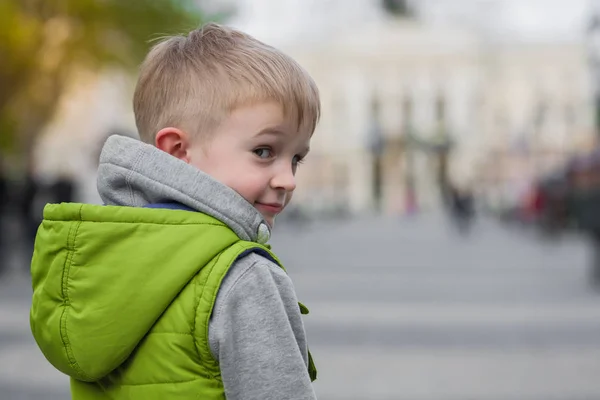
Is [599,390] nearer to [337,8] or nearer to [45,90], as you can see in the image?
[45,90]

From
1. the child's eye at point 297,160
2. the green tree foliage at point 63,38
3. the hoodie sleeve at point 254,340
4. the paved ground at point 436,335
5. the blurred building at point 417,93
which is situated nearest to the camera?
the hoodie sleeve at point 254,340

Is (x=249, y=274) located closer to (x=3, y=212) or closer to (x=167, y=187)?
(x=167, y=187)

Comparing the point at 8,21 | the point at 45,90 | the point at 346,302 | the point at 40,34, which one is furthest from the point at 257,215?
the point at 45,90

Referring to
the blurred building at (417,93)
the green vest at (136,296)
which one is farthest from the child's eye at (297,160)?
the blurred building at (417,93)

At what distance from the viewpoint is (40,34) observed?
72.7 ft

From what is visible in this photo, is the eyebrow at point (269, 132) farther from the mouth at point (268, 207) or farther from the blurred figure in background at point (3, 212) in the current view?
the blurred figure in background at point (3, 212)

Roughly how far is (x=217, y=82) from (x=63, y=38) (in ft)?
75.6

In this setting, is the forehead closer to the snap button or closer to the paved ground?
the snap button

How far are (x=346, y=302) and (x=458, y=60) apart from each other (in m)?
93.3

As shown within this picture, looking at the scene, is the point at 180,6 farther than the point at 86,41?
Yes

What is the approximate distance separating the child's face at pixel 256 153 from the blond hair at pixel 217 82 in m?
0.02

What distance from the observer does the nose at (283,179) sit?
5.74 ft

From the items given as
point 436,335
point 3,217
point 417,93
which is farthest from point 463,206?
point 417,93

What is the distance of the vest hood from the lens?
1.63m
